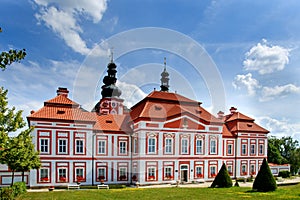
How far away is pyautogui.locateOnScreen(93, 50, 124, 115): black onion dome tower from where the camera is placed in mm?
50344

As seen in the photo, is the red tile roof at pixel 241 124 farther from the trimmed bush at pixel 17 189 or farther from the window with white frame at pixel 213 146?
the trimmed bush at pixel 17 189

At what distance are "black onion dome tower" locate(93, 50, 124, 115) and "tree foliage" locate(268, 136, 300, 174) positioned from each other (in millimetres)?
27150

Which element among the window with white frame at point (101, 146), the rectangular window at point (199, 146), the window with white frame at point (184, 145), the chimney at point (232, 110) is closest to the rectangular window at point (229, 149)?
the rectangular window at point (199, 146)

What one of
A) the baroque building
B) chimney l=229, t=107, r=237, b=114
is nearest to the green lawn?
the baroque building

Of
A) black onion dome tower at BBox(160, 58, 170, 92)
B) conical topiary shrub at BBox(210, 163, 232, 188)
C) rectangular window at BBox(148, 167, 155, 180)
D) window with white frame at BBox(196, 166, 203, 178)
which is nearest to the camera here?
conical topiary shrub at BBox(210, 163, 232, 188)

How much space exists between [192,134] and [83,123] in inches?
488

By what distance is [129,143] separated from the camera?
31516mm

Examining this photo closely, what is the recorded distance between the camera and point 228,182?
958 inches

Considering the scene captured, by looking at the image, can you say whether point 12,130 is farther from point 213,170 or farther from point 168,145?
point 213,170

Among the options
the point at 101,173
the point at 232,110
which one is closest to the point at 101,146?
the point at 101,173

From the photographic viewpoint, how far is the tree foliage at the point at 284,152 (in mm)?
44500

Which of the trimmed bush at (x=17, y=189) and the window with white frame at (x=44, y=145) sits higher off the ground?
the window with white frame at (x=44, y=145)

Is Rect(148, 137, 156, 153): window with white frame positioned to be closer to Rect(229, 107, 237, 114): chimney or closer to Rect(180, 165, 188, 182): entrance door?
Rect(180, 165, 188, 182): entrance door

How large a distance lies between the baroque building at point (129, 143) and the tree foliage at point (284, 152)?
16.4m
